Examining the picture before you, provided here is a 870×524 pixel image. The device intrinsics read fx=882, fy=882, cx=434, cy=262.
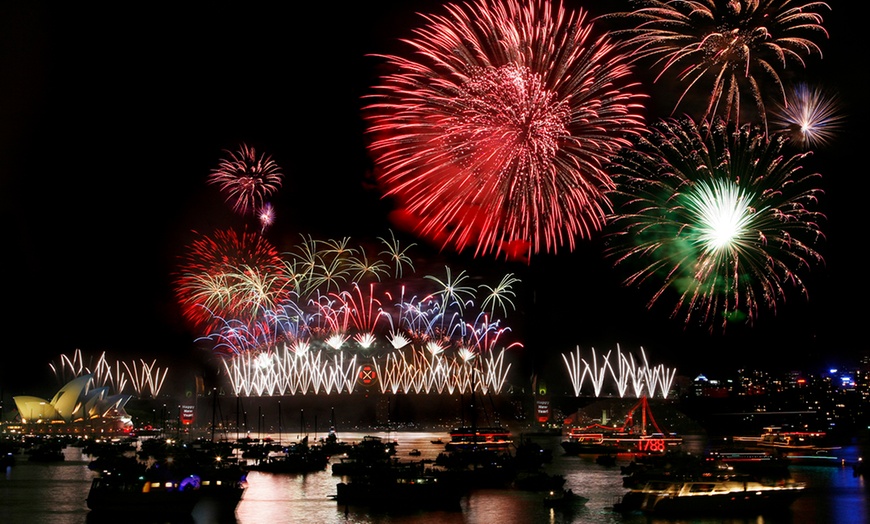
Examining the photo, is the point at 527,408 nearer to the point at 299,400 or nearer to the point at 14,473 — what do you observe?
the point at 299,400

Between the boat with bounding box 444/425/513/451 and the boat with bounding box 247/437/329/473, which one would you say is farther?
the boat with bounding box 444/425/513/451

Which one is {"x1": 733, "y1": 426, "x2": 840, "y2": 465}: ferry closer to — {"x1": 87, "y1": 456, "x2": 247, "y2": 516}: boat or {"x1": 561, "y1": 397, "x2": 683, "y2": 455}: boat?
{"x1": 561, "y1": 397, "x2": 683, "y2": 455}: boat

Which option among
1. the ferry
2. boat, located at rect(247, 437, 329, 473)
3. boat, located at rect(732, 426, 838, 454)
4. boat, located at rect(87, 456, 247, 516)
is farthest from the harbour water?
boat, located at rect(732, 426, 838, 454)

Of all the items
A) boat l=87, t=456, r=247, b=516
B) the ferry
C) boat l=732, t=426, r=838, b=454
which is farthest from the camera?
boat l=732, t=426, r=838, b=454

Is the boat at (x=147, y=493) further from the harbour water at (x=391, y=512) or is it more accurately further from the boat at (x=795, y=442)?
the boat at (x=795, y=442)

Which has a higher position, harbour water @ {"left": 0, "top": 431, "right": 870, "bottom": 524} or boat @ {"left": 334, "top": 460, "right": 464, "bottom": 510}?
boat @ {"left": 334, "top": 460, "right": 464, "bottom": 510}

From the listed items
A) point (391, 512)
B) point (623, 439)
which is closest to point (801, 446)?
point (623, 439)

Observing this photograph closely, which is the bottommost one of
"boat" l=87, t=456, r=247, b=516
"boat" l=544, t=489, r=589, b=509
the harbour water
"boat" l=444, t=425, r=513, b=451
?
the harbour water
